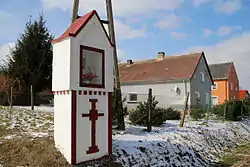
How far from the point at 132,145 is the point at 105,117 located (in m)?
1.47

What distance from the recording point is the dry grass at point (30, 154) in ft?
18.5

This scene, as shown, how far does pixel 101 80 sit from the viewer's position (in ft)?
22.0

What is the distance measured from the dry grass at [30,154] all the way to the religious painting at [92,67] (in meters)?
1.83

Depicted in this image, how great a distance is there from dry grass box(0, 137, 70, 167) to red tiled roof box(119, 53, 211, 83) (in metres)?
20.6

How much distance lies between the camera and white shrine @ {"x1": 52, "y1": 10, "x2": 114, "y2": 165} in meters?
5.96

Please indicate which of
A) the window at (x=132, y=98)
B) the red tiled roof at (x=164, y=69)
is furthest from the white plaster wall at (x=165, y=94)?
the red tiled roof at (x=164, y=69)

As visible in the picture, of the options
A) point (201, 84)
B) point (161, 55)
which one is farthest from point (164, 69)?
point (201, 84)

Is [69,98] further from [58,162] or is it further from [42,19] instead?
[42,19]

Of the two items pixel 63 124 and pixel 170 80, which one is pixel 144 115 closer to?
pixel 63 124

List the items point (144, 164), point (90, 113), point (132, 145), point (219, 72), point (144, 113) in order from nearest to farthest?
point (90, 113), point (144, 164), point (132, 145), point (144, 113), point (219, 72)

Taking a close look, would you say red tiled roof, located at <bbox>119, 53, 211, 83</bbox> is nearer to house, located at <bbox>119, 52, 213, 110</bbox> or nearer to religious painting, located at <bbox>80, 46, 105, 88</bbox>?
house, located at <bbox>119, 52, 213, 110</bbox>

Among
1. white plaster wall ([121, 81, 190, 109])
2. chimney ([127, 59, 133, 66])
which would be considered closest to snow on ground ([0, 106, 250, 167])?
white plaster wall ([121, 81, 190, 109])

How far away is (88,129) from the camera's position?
245 inches

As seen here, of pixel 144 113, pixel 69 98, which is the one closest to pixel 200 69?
pixel 144 113
